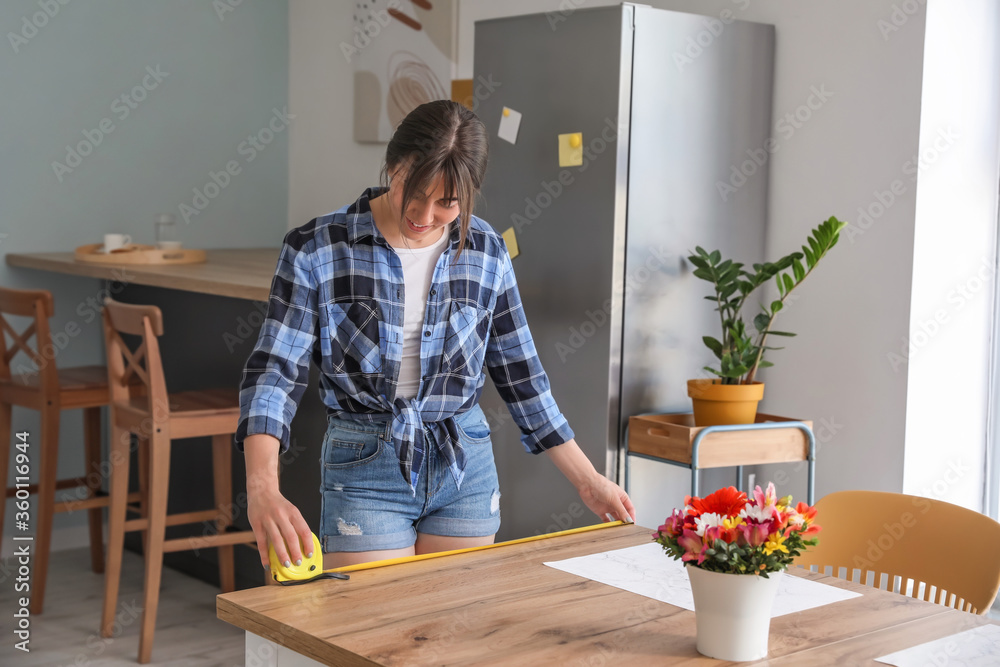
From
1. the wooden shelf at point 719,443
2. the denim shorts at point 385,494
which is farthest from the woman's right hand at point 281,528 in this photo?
the wooden shelf at point 719,443

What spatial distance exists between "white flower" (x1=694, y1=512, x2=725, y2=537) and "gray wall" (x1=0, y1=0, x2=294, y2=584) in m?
2.61

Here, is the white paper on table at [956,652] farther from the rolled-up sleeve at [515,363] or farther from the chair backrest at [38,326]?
the chair backrest at [38,326]

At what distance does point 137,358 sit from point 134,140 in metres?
1.65

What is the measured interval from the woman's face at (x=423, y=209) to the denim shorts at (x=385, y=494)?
0.31 metres

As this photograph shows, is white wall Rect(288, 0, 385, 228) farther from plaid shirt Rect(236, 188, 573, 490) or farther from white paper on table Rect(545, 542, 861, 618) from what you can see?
white paper on table Rect(545, 542, 861, 618)

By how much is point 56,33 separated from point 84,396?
1.52 m

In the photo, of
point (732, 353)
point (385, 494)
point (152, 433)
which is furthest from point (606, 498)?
point (152, 433)

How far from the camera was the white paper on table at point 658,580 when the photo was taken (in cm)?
137

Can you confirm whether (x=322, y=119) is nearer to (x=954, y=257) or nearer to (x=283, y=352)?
(x=954, y=257)

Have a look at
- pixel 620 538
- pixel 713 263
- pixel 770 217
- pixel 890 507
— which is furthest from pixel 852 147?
pixel 620 538

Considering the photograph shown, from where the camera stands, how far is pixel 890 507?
181 centimetres

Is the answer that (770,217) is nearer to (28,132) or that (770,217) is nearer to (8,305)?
(8,305)

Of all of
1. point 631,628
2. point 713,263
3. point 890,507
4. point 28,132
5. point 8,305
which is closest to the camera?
point 631,628

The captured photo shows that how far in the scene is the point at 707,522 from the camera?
1.14m
